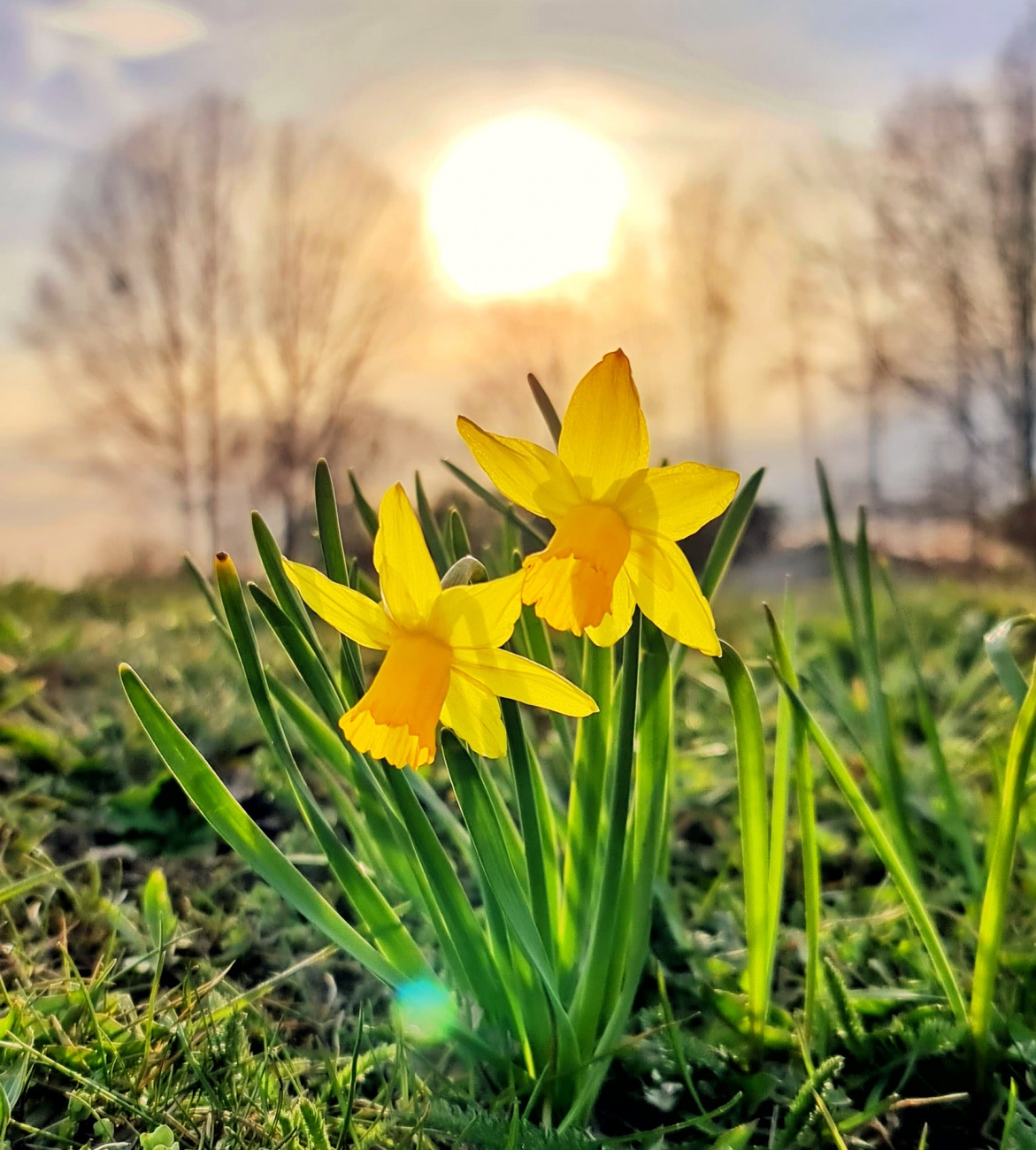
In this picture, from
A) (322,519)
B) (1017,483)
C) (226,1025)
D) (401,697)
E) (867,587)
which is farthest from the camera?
(1017,483)

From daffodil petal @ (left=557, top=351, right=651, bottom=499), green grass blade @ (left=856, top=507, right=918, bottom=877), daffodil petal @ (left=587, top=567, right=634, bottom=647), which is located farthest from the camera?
green grass blade @ (left=856, top=507, right=918, bottom=877)

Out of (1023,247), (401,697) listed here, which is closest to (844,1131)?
(401,697)

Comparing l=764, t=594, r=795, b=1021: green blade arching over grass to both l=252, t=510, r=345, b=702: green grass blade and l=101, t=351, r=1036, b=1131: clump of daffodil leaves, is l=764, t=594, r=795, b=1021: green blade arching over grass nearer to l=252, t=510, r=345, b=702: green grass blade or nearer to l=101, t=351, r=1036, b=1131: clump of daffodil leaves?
l=101, t=351, r=1036, b=1131: clump of daffodil leaves

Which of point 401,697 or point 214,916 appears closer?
point 401,697

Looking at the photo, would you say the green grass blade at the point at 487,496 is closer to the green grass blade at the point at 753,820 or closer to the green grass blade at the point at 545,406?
the green grass blade at the point at 545,406

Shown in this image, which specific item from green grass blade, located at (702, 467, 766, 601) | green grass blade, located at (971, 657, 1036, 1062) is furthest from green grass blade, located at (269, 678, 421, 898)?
green grass blade, located at (971, 657, 1036, 1062)

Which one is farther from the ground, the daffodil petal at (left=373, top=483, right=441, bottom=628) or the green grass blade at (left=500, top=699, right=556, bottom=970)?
the daffodil petal at (left=373, top=483, right=441, bottom=628)

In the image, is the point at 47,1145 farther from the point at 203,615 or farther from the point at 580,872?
the point at 203,615

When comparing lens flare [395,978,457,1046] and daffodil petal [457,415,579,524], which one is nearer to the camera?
daffodil petal [457,415,579,524]
